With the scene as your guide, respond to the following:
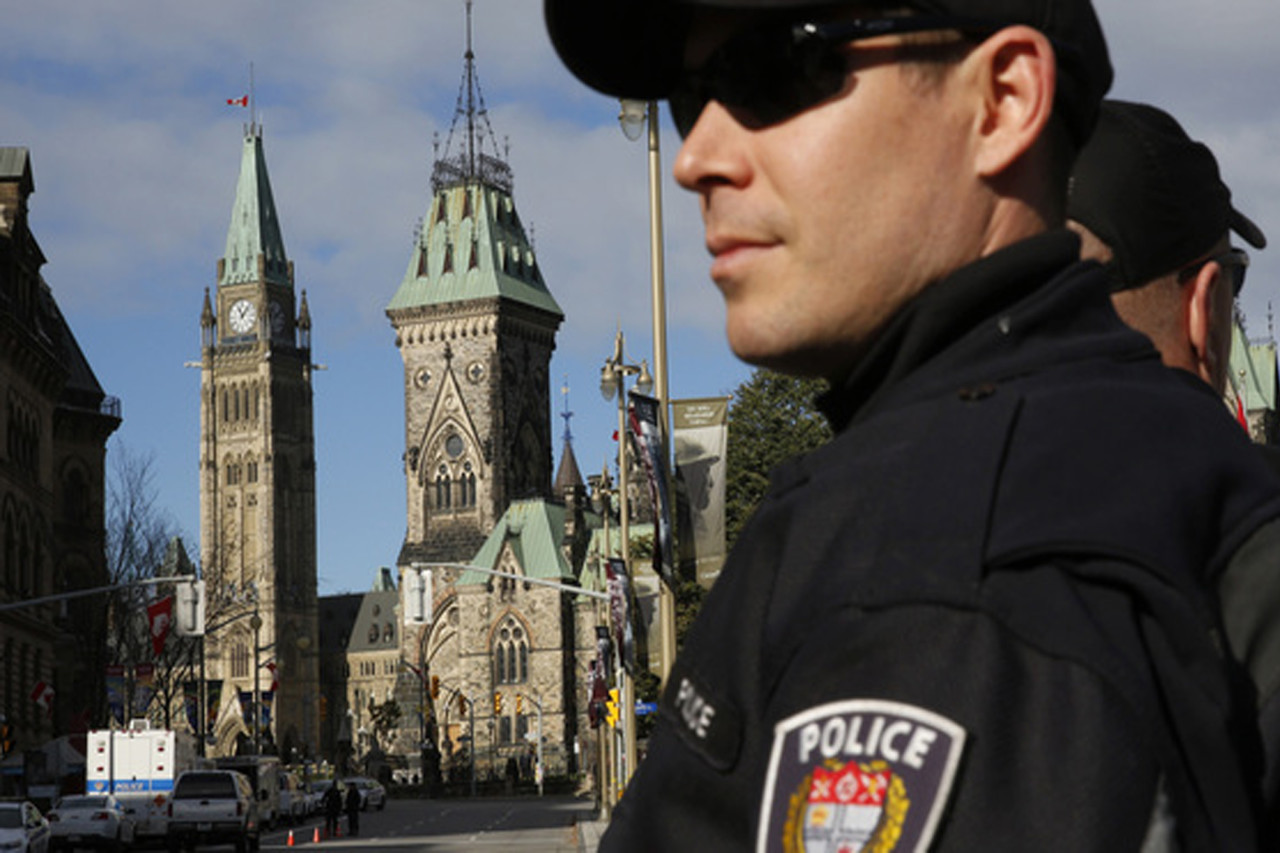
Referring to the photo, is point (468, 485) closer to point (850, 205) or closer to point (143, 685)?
point (143, 685)

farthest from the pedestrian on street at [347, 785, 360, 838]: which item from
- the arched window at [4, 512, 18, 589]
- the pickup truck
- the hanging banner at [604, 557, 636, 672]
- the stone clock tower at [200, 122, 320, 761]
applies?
the stone clock tower at [200, 122, 320, 761]

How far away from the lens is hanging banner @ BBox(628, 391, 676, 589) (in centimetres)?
2294

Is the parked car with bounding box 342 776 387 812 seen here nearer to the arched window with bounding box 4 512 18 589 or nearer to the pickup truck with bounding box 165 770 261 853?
the arched window with bounding box 4 512 18 589

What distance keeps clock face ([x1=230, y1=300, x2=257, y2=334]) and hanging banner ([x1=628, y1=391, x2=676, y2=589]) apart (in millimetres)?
155362

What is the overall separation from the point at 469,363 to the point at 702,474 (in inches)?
4857

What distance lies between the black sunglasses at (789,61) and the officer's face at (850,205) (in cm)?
Result: 1

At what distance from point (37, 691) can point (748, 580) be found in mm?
56147

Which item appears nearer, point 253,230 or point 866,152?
point 866,152

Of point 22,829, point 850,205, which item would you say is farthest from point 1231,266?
point 22,829

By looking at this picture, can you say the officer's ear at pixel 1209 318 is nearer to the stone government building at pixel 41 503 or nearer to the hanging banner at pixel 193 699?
the stone government building at pixel 41 503

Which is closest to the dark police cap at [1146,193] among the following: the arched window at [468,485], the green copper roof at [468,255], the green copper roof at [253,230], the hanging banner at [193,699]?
the hanging banner at [193,699]

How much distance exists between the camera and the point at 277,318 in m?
177

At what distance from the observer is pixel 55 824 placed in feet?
136

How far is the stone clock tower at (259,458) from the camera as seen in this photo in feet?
575
